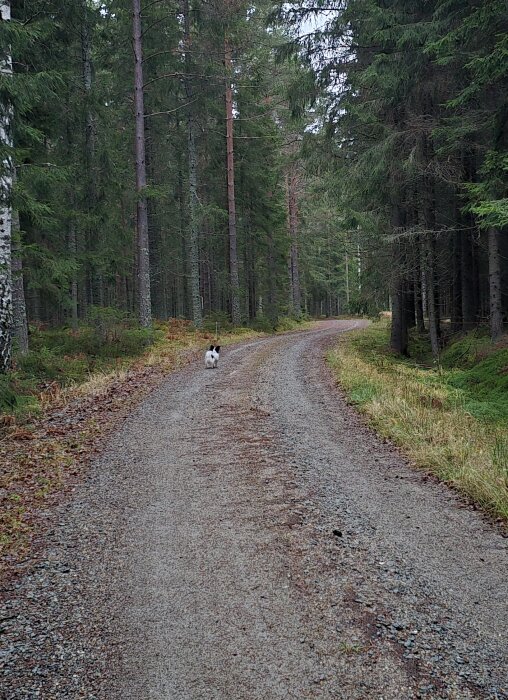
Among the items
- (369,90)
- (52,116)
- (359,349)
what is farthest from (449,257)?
(52,116)

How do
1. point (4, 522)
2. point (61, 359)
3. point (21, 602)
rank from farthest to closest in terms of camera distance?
point (61, 359) → point (4, 522) → point (21, 602)

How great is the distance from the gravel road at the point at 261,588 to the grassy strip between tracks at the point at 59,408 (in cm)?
38

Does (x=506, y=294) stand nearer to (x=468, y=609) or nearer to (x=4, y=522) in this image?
(x=468, y=609)

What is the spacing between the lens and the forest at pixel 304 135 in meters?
9.41

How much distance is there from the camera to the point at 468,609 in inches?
Answer: 116

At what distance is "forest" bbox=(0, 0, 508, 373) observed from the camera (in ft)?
30.9

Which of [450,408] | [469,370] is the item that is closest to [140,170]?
[469,370]

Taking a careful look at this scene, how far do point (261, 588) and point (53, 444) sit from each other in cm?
469

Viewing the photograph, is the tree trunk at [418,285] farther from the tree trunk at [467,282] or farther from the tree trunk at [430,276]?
the tree trunk at [467,282]

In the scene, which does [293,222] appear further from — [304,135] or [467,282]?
[467,282]

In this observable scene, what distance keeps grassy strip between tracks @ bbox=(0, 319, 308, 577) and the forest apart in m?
0.99

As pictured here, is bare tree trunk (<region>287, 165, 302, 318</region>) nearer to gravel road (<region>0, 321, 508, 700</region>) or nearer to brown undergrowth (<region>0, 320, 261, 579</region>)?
brown undergrowth (<region>0, 320, 261, 579</region>)

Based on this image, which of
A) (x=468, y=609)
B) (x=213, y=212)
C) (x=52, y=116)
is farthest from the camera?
(x=213, y=212)

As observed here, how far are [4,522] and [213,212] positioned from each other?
1949 cm
